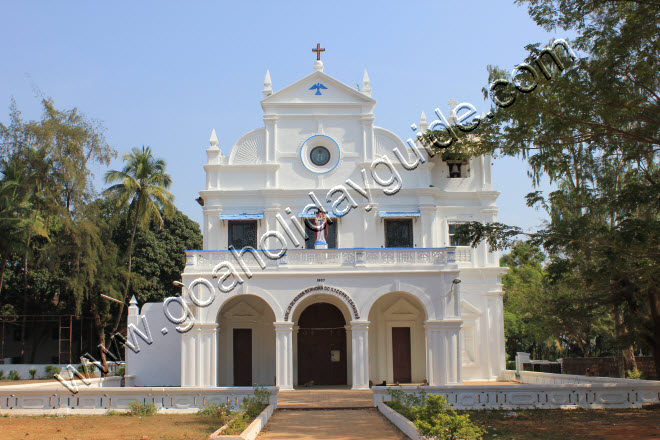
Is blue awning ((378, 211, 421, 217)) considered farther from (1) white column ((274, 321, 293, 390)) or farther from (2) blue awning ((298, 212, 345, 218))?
(1) white column ((274, 321, 293, 390))

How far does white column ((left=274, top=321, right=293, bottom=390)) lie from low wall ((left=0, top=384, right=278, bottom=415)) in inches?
197

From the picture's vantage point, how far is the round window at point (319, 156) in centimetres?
2959

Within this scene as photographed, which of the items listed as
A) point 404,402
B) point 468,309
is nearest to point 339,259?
point 468,309

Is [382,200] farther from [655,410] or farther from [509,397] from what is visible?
[655,410]

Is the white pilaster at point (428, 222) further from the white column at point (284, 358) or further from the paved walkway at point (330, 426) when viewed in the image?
the paved walkway at point (330, 426)

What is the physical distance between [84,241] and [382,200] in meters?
17.5

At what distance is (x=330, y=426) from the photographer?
16375 millimetres

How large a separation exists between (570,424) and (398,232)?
45.2 feet

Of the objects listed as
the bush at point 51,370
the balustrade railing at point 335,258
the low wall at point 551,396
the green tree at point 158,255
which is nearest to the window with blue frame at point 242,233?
the balustrade railing at point 335,258

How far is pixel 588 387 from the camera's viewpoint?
19.5m

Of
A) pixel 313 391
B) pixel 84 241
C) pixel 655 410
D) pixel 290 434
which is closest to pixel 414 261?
pixel 313 391

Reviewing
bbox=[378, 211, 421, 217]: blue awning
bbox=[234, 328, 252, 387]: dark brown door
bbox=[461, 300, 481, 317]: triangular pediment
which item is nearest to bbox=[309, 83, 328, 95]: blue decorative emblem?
bbox=[378, 211, 421, 217]: blue awning

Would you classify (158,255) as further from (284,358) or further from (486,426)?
(486,426)

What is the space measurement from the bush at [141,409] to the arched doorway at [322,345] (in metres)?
9.78
